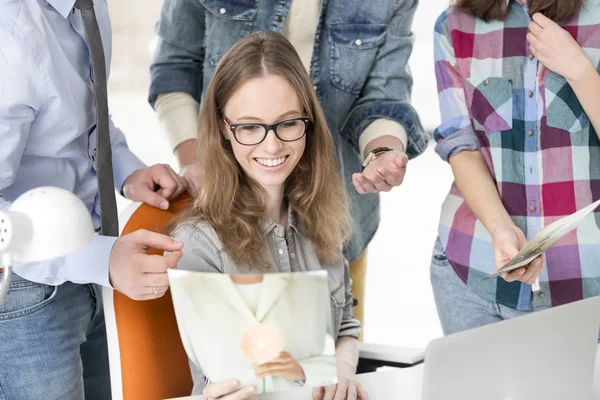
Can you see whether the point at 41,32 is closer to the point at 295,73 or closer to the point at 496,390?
the point at 295,73

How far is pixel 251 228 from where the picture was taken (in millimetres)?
1634

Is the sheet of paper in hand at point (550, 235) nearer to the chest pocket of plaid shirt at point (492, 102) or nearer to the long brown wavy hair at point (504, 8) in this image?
the chest pocket of plaid shirt at point (492, 102)

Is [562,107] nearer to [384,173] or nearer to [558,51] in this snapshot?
[558,51]

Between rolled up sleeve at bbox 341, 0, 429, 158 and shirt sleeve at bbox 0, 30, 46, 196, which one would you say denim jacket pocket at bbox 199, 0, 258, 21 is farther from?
shirt sleeve at bbox 0, 30, 46, 196

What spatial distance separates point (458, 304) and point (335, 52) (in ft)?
2.31

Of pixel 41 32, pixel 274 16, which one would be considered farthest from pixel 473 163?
pixel 41 32

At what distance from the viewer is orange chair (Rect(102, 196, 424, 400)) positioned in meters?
1.45

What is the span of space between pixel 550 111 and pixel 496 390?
0.70 metres

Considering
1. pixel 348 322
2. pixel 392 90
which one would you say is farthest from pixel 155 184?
pixel 392 90

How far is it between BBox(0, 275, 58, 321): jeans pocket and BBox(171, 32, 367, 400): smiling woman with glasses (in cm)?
28

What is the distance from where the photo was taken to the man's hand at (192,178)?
1.74 meters

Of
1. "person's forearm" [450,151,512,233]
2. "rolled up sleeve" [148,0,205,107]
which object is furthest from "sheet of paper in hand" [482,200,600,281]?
"rolled up sleeve" [148,0,205,107]

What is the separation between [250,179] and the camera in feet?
5.62

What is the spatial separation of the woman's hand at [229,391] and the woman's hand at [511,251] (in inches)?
23.9
